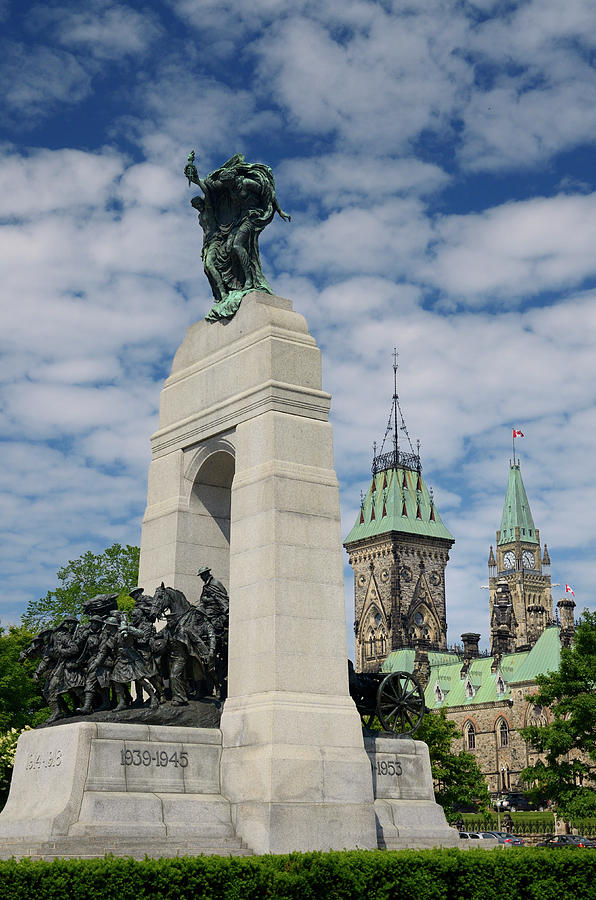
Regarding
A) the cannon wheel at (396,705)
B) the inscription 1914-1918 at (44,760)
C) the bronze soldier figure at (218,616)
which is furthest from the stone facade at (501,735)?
the inscription 1914-1918 at (44,760)

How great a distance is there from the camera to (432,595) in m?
175

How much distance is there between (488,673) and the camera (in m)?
131

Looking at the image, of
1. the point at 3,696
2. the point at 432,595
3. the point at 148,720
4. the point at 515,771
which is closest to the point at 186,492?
the point at 148,720

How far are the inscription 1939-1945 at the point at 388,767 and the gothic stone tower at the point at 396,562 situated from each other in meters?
148

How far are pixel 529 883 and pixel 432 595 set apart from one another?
16123 cm

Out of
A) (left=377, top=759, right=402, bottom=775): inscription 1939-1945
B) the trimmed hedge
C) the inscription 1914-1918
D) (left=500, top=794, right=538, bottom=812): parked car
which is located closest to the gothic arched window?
(left=500, top=794, right=538, bottom=812): parked car

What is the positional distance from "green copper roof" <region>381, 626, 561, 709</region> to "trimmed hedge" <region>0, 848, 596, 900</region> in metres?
103

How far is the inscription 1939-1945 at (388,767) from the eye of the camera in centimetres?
2055

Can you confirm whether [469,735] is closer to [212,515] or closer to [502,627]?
[502,627]

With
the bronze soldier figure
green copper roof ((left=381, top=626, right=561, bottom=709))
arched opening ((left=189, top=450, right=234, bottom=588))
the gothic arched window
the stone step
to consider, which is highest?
green copper roof ((left=381, top=626, right=561, bottom=709))

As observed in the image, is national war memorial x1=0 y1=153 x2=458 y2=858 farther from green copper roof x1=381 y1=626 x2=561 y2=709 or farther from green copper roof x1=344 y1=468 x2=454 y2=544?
green copper roof x1=344 y1=468 x2=454 y2=544

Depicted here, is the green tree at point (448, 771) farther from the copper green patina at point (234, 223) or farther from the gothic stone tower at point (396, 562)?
the gothic stone tower at point (396, 562)

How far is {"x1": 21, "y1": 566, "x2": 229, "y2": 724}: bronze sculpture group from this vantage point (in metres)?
19.7

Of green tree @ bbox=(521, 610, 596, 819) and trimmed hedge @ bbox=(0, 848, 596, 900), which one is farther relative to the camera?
green tree @ bbox=(521, 610, 596, 819)
